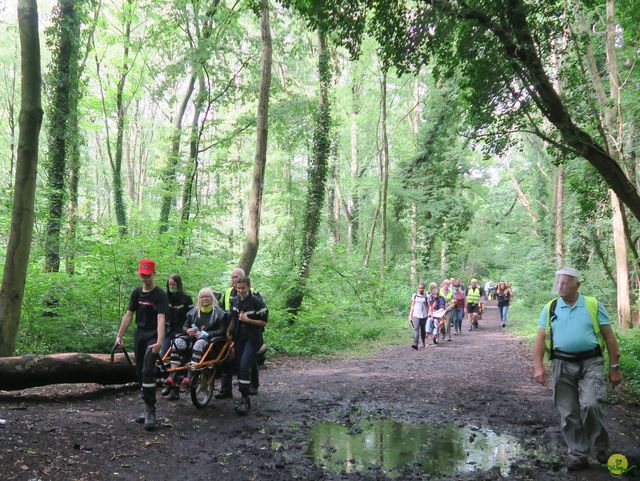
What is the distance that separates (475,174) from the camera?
34.6 meters

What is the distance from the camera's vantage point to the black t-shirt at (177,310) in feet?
25.0

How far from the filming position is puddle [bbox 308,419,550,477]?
502 cm

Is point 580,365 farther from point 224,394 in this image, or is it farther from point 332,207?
point 332,207

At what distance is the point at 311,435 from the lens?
19.8 ft

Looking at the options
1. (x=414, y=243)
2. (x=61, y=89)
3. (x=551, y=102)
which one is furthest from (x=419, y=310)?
(x=414, y=243)

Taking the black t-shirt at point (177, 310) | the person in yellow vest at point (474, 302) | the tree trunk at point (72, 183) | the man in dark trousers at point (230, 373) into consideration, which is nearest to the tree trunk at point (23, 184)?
the black t-shirt at point (177, 310)

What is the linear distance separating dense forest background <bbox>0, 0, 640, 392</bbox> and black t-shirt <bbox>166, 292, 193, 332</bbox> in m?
3.05

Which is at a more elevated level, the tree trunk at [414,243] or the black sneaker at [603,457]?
the tree trunk at [414,243]

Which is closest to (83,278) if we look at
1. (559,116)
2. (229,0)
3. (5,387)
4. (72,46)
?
(5,387)

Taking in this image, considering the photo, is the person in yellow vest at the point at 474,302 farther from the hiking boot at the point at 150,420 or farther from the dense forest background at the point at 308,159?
the hiking boot at the point at 150,420

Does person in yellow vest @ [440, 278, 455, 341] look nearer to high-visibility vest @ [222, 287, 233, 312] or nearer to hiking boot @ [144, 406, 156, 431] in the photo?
high-visibility vest @ [222, 287, 233, 312]

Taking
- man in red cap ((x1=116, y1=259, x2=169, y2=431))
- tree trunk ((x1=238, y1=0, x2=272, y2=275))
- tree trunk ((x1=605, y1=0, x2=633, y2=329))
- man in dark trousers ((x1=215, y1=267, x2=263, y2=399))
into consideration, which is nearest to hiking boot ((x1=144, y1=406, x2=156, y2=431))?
man in red cap ((x1=116, y1=259, x2=169, y2=431))
